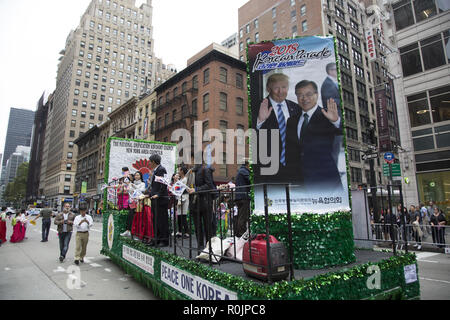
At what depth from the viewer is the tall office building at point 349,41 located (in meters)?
41.8

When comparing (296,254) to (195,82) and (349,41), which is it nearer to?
(195,82)

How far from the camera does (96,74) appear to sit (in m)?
Answer: 79.2

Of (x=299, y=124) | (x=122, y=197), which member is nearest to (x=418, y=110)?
(x=299, y=124)

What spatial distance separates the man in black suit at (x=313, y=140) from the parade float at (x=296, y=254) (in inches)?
4.8

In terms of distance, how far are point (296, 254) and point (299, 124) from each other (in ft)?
7.85

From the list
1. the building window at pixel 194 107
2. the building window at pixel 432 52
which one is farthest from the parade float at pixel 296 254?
the building window at pixel 194 107

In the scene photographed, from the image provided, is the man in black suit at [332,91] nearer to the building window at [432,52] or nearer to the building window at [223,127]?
the building window at [432,52]

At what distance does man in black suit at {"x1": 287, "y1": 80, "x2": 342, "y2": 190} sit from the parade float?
4.8 inches

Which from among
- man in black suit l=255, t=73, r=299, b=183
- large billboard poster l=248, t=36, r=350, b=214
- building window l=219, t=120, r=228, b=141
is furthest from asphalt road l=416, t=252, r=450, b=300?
building window l=219, t=120, r=228, b=141

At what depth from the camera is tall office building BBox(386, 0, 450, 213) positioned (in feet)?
60.2

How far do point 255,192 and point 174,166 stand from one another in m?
7.39

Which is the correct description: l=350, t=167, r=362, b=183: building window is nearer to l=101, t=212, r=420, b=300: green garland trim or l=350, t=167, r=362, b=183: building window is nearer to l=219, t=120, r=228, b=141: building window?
l=219, t=120, r=228, b=141: building window

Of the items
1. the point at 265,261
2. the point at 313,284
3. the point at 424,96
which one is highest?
the point at 424,96
